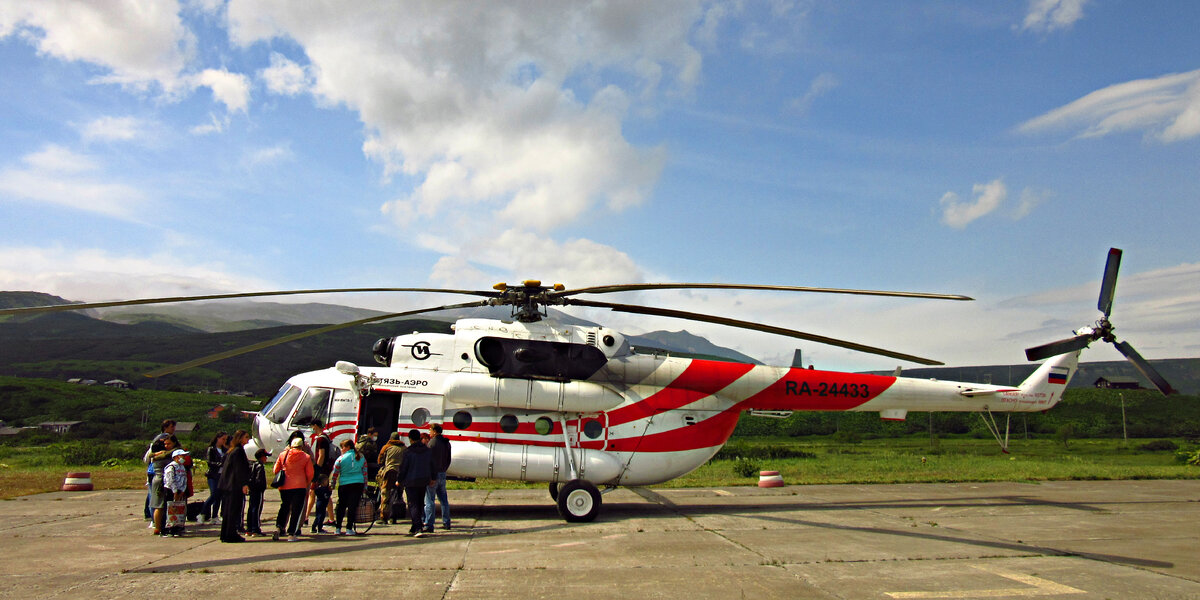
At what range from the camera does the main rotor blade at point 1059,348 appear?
16.2 metres

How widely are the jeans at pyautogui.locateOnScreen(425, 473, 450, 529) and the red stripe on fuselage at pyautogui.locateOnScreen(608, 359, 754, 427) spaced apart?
4027mm

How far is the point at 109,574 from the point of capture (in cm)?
763

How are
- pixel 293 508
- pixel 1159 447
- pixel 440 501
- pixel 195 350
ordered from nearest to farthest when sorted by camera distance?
pixel 293 508, pixel 440 501, pixel 1159 447, pixel 195 350

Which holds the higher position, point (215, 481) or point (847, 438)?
point (215, 481)

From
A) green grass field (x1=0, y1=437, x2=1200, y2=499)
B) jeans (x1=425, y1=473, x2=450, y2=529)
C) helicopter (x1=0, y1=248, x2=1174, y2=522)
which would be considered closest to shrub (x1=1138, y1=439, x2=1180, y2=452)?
green grass field (x1=0, y1=437, x2=1200, y2=499)

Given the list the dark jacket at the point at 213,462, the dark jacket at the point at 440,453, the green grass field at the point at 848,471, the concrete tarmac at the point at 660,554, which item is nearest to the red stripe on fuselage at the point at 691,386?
the concrete tarmac at the point at 660,554

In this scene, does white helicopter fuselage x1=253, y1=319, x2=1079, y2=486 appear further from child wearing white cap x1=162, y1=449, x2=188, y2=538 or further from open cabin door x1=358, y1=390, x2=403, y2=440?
child wearing white cap x1=162, y1=449, x2=188, y2=538

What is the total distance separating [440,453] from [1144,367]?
1593cm

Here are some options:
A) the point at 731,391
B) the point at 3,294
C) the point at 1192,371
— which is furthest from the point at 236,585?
the point at 3,294

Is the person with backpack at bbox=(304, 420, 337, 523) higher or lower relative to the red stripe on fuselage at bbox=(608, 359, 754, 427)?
lower

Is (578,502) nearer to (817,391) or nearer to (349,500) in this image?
(349,500)

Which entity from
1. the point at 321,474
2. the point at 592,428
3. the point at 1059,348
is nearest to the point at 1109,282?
the point at 1059,348

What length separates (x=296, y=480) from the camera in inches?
393

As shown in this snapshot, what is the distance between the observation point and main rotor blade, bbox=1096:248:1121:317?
15492mm
